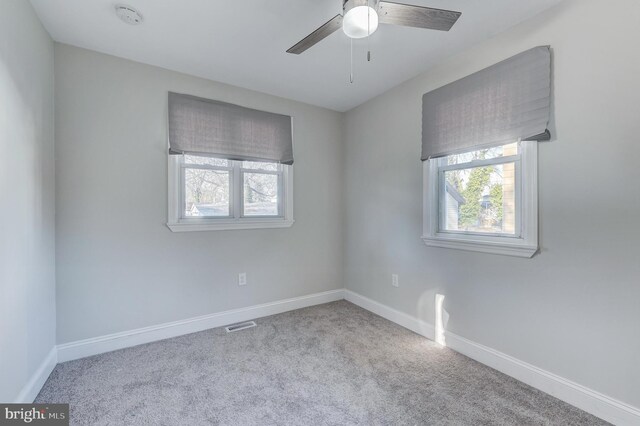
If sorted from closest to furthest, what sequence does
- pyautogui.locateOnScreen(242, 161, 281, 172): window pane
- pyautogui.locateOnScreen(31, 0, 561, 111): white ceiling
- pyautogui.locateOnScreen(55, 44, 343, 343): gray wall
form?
pyautogui.locateOnScreen(31, 0, 561, 111): white ceiling → pyautogui.locateOnScreen(55, 44, 343, 343): gray wall → pyautogui.locateOnScreen(242, 161, 281, 172): window pane

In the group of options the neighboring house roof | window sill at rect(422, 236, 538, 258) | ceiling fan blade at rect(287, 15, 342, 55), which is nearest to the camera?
ceiling fan blade at rect(287, 15, 342, 55)

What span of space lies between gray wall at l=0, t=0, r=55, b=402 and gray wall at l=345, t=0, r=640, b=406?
2.96 metres

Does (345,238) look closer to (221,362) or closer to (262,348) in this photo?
(262,348)

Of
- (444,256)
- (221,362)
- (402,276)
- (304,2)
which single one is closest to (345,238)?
(402,276)

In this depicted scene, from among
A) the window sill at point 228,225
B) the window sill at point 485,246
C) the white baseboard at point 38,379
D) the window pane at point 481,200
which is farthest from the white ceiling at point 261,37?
the white baseboard at point 38,379

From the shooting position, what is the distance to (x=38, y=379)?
72.3 inches

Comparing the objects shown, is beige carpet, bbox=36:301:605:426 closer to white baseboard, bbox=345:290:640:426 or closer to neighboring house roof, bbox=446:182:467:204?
white baseboard, bbox=345:290:640:426

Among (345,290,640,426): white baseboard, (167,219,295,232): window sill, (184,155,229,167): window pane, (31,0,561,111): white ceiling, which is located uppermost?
(31,0,561,111): white ceiling

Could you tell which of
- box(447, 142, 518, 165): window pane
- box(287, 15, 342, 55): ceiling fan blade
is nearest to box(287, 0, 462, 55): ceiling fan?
box(287, 15, 342, 55): ceiling fan blade

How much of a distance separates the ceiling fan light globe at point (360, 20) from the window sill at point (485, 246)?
1722 mm

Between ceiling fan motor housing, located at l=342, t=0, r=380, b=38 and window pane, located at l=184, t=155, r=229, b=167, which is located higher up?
ceiling fan motor housing, located at l=342, t=0, r=380, b=38

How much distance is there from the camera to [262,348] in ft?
7.95

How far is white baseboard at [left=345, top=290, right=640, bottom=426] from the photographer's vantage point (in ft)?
5.14

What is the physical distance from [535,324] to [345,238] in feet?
7.23
